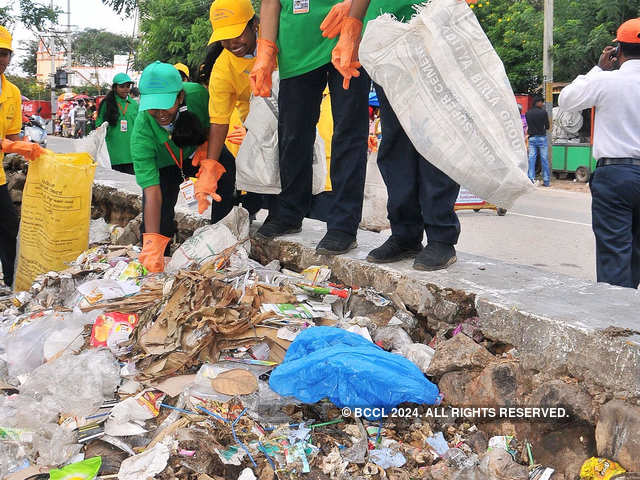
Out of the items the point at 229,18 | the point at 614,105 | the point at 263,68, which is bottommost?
the point at 614,105

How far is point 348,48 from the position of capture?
267cm

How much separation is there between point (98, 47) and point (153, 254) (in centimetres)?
7133

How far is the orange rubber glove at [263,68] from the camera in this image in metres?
3.05

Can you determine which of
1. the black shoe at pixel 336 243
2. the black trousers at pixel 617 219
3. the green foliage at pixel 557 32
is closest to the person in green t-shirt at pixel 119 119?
the black shoe at pixel 336 243

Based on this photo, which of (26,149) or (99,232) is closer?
(26,149)

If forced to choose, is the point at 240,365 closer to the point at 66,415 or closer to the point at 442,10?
the point at 66,415

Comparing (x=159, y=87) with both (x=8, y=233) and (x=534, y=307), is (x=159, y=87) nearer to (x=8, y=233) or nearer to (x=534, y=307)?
(x=8, y=233)

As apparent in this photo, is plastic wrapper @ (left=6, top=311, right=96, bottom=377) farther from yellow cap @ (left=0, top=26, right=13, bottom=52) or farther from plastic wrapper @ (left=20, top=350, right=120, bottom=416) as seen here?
yellow cap @ (left=0, top=26, right=13, bottom=52)

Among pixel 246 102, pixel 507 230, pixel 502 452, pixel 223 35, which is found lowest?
pixel 507 230

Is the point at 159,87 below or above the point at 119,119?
above

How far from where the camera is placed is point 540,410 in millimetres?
1924

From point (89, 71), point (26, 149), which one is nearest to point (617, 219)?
point (26, 149)

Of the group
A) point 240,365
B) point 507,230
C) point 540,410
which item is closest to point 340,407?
point 240,365

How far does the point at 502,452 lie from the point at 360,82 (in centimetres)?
170
